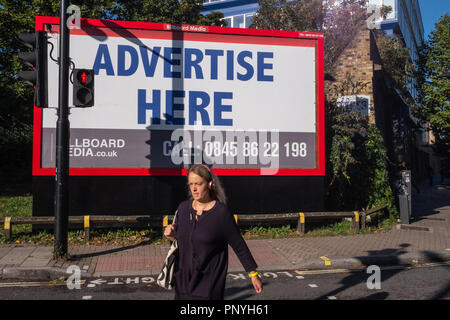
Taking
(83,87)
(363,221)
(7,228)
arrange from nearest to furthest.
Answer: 1. (83,87)
2. (7,228)
3. (363,221)

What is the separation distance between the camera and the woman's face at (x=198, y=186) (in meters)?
3.47

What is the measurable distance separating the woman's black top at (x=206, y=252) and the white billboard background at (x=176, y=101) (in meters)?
6.94

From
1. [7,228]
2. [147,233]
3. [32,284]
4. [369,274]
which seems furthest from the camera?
[147,233]

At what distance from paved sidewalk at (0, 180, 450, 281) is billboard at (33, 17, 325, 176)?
6.37 ft

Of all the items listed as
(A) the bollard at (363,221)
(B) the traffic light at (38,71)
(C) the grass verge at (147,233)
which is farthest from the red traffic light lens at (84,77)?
(A) the bollard at (363,221)

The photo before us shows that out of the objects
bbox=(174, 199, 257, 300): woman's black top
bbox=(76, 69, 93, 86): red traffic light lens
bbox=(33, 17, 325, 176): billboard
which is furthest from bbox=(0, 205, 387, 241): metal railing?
bbox=(174, 199, 257, 300): woman's black top

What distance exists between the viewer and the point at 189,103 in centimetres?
1048

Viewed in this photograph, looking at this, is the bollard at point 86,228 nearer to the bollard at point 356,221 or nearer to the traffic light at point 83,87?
the traffic light at point 83,87

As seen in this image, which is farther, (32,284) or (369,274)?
(369,274)

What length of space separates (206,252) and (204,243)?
0.25ft

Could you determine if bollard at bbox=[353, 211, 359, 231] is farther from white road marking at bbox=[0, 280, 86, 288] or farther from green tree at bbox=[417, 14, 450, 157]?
green tree at bbox=[417, 14, 450, 157]

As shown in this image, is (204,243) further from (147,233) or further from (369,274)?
(147,233)

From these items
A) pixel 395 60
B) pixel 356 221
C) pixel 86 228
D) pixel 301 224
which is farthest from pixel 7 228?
pixel 395 60

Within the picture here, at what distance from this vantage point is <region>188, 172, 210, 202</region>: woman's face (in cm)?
347
